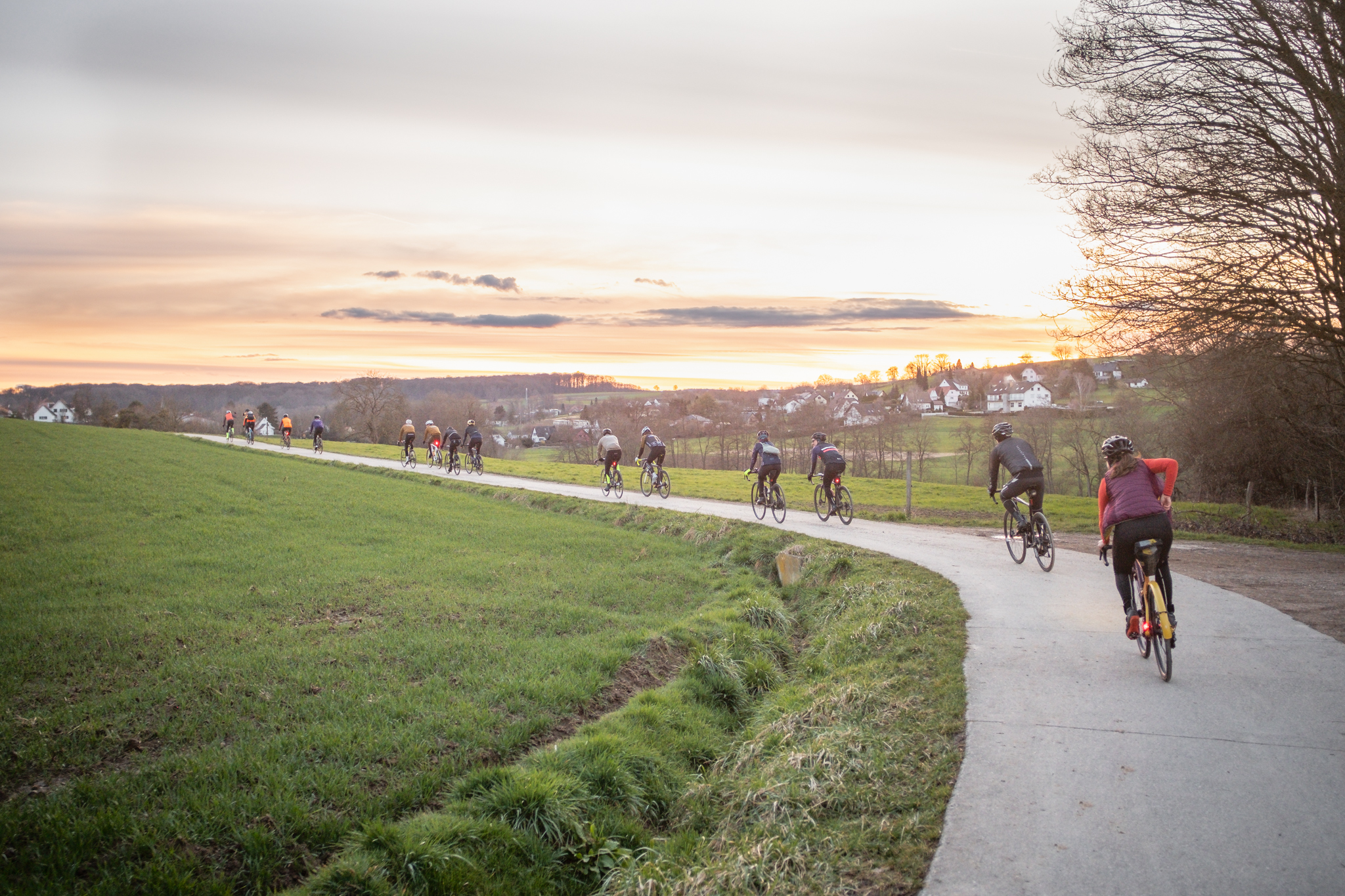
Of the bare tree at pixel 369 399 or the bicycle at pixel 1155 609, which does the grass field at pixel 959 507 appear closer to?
the bicycle at pixel 1155 609

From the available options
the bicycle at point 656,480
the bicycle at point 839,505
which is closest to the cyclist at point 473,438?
the bicycle at point 656,480

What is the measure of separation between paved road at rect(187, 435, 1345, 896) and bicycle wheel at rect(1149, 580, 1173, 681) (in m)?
0.10

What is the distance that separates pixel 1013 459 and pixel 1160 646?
5233 millimetres

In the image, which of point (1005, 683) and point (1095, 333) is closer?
point (1005, 683)

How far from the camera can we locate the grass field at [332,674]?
4523mm

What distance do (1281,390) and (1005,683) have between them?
15.1m

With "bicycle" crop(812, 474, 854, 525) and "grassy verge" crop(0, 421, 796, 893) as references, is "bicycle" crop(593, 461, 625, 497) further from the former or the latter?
"bicycle" crop(812, 474, 854, 525)

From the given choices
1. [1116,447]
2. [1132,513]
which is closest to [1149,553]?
[1132,513]

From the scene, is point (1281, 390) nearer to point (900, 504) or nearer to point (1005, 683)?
point (900, 504)

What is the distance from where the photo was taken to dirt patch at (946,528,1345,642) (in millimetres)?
8672

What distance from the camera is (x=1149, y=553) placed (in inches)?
254

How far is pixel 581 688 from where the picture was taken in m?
7.28

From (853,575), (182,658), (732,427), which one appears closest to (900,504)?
(853,575)

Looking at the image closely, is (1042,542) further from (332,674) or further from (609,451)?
(609,451)
